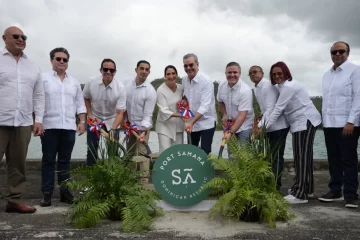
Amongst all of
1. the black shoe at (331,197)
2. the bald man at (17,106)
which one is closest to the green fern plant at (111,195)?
the bald man at (17,106)

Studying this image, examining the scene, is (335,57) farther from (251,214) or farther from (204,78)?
(251,214)

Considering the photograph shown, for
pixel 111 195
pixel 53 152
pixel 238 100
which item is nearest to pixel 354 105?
pixel 238 100

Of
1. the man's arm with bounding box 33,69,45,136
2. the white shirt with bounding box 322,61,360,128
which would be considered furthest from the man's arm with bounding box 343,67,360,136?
→ the man's arm with bounding box 33,69,45,136

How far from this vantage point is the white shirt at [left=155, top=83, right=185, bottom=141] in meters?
5.84

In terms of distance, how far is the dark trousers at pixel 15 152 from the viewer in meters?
4.51

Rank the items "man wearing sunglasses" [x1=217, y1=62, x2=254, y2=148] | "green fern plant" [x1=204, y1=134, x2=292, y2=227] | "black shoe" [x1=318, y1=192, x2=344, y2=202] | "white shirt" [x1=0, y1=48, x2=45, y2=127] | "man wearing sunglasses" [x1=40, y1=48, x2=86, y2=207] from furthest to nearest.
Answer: "man wearing sunglasses" [x1=217, y1=62, x2=254, y2=148] < "black shoe" [x1=318, y1=192, x2=344, y2=202] < "man wearing sunglasses" [x1=40, y1=48, x2=86, y2=207] < "white shirt" [x1=0, y1=48, x2=45, y2=127] < "green fern plant" [x1=204, y1=134, x2=292, y2=227]

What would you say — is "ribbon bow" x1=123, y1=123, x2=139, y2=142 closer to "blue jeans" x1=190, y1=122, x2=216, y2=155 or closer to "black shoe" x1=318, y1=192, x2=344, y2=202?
"blue jeans" x1=190, y1=122, x2=216, y2=155

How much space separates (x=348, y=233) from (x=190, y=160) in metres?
1.85

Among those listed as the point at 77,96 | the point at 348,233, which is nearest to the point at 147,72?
the point at 77,96

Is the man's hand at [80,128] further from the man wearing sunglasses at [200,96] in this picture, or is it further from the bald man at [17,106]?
the man wearing sunglasses at [200,96]

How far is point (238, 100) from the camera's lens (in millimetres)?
5664

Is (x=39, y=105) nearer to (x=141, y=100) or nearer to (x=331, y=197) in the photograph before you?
(x=141, y=100)

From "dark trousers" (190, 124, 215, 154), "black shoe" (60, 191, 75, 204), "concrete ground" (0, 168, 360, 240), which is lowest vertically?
"concrete ground" (0, 168, 360, 240)

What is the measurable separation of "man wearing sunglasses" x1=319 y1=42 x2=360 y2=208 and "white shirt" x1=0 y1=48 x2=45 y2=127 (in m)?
3.83
